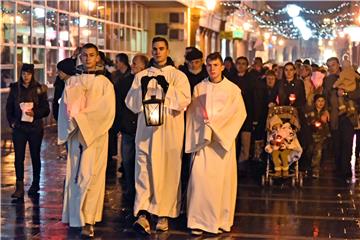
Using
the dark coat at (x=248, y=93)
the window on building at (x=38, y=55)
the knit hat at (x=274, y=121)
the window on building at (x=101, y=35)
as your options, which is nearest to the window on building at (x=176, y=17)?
the window on building at (x=101, y=35)

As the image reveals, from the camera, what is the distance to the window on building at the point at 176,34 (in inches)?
1278

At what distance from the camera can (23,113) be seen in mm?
10711

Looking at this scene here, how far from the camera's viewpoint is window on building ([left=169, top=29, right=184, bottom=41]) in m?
32.5

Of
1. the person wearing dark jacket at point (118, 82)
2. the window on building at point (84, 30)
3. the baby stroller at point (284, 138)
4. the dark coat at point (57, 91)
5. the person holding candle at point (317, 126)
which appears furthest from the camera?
the window on building at point (84, 30)

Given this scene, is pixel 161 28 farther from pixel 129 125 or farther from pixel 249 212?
pixel 249 212

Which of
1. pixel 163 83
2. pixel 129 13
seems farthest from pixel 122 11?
pixel 163 83

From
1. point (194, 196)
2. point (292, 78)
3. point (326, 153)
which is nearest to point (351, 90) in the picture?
point (292, 78)

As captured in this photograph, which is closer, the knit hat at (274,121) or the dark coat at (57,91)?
the dark coat at (57,91)

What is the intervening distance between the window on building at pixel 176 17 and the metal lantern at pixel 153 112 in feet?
78.3

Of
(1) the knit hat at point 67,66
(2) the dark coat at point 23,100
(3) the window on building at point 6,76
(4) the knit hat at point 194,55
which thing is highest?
(4) the knit hat at point 194,55

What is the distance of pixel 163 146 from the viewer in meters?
8.92

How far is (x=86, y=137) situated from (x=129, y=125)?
2.08 meters

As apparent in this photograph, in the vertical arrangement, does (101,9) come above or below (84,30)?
above

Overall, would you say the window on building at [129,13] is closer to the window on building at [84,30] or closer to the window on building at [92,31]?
the window on building at [92,31]
